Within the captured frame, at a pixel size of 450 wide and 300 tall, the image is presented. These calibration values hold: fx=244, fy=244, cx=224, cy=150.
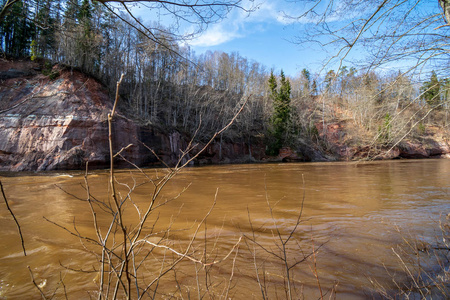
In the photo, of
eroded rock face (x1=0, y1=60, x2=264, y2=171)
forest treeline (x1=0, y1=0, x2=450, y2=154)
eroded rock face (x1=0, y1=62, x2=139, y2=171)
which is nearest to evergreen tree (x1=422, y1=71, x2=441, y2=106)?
forest treeline (x1=0, y1=0, x2=450, y2=154)

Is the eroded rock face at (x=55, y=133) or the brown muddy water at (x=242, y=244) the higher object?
the eroded rock face at (x=55, y=133)

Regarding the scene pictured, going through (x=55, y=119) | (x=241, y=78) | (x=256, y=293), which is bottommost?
(x=256, y=293)

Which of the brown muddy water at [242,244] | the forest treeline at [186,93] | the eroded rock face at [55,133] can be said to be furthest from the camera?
the eroded rock face at [55,133]

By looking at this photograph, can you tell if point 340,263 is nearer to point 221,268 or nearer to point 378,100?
point 221,268

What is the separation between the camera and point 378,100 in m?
3.95

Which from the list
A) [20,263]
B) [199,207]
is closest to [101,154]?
[199,207]

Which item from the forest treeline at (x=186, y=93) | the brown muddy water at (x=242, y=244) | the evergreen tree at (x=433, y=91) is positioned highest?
the forest treeline at (x=186, y=93)

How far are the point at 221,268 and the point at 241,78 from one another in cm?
4209

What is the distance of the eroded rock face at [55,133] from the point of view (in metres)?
17.0

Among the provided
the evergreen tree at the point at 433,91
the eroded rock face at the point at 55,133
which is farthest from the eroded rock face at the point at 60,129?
the evergreen tree at the point at 433,91

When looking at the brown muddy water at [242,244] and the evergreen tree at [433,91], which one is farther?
the evergreen tree at [433,91]

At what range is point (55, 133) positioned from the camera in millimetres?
17953

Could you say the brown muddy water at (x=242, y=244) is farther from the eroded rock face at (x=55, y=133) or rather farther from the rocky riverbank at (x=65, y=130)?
the eroded rock face at (x=55, y=133)

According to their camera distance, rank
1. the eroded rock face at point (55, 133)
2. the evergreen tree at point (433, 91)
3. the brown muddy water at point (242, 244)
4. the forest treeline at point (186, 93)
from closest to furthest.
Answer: the brown muddy water at point (242, 244)
the evergreen tree at point (433, 91)
the forest treeline at point (186, 93)
the eroded rock face at point (55, 133)
